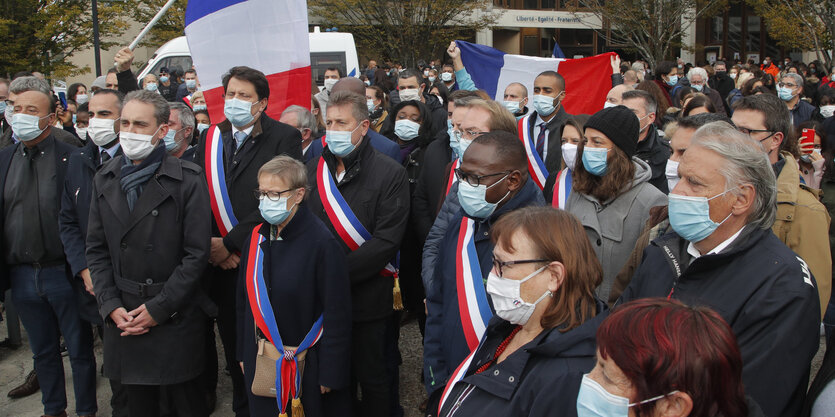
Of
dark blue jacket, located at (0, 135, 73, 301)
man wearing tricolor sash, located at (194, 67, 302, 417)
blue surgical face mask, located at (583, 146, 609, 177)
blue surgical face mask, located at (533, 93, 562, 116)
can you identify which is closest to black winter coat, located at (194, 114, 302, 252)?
man wearing tricolor sash, located at (194, 67, 302, 417)

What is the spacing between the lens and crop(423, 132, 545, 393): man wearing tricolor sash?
2.97 meters

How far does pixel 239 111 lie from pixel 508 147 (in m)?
2.11

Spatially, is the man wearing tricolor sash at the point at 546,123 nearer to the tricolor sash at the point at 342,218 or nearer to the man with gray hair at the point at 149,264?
the tricolor sash at the point at 342,218

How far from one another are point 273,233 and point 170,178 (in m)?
0.68

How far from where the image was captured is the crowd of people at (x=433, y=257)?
208 cm

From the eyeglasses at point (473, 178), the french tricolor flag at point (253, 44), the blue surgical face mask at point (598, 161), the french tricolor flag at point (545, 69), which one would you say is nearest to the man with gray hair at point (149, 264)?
the eyeglasses at point (473, 178)

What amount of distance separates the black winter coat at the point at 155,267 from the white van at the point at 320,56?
11.5 meters

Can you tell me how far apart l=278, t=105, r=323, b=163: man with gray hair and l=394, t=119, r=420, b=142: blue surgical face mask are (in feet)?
2.37

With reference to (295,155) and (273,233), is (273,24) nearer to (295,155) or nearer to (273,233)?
(295,155)

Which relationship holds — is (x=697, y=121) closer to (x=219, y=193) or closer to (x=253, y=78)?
(x=253, y=78)

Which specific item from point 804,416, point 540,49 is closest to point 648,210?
point 804,416

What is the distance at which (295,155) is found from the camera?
4461mm

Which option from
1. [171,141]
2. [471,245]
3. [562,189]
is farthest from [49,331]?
[562,189]

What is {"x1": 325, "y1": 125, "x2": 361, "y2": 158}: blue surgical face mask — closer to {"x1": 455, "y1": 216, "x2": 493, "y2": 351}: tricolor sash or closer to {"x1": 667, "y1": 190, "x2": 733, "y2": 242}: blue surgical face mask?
{"x1": 455, "y1": 216, "x2": 493, "y2": 351}: tricolor sash
